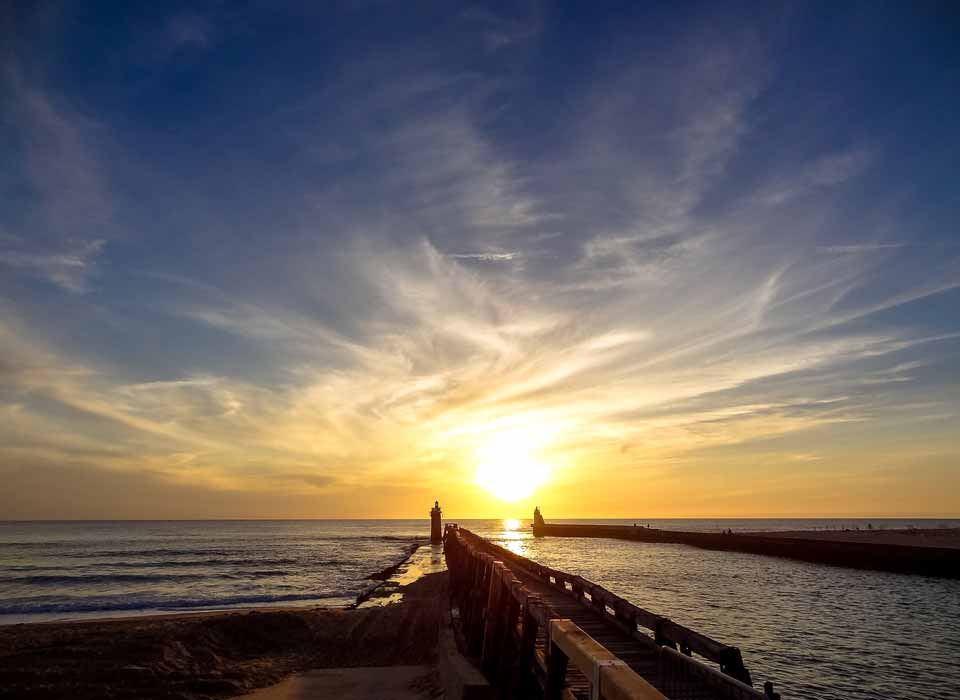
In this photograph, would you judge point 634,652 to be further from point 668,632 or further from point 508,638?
point 508,638

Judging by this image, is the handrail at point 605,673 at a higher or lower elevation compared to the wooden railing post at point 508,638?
higher

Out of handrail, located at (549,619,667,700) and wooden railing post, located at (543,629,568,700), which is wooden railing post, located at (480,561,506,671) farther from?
handrail, located at (549,619,667,700)

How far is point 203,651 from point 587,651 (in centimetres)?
1333

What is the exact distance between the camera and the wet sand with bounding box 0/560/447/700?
37.7ft

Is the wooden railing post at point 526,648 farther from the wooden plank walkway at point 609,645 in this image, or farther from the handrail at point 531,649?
Result: the wooden plank walkway at point 609,645

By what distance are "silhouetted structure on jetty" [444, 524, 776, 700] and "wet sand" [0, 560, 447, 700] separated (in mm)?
2691

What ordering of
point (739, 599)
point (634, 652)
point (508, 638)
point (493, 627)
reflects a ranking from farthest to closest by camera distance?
1. point (739, 599)
2. point (493, 627)
3. point (634, 652)
4. point (508, 638)

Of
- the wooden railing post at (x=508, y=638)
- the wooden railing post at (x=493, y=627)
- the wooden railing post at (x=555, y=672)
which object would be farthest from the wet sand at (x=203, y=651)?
the wooden railing post at (x=555, y=672)

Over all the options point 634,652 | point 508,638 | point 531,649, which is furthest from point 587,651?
point 634,652

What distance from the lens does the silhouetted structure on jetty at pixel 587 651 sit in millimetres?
3902

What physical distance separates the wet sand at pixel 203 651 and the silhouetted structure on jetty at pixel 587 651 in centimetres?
269

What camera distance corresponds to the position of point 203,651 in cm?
1389

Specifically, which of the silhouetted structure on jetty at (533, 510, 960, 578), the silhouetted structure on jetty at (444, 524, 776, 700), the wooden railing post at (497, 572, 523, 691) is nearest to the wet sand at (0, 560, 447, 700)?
the silhouetted structure on jetty at (444, 524, 776, 700)

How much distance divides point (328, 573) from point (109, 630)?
2476 cm
